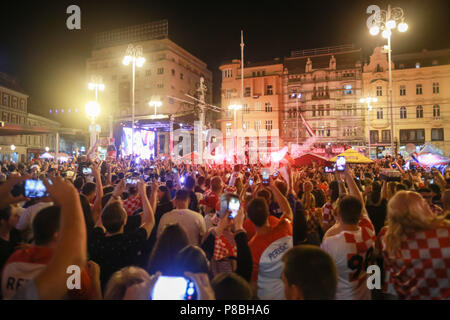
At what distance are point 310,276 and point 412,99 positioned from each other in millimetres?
52632

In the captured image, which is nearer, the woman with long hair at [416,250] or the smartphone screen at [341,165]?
the woman with long hair at [416,250]

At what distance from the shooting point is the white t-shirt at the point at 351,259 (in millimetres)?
3035

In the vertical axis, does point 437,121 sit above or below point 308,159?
above

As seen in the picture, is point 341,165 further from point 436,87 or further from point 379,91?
point 436,87

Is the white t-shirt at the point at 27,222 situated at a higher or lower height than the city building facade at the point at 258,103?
lower

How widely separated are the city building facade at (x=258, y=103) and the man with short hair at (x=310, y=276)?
4776 cm

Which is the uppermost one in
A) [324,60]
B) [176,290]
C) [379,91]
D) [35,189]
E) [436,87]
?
[324,60]

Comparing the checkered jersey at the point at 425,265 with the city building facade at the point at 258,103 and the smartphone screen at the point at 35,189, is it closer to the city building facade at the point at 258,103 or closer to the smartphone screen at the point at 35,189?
the smartphone screen at the point at 35,189

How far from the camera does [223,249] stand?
128 inches

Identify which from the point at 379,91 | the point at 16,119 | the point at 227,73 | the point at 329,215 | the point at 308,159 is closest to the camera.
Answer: the point at 329,215

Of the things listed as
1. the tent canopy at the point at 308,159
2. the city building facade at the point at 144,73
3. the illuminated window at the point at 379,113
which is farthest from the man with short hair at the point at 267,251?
the illuminated window at the point at 379,113

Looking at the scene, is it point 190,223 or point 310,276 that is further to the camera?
point 190,223

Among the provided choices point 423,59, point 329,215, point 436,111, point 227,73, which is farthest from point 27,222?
point 423,59

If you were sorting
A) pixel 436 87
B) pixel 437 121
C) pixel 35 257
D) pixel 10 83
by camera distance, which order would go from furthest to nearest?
pixel 10 83
pixel 436 87
pixel 437 121
pixel 35 257
